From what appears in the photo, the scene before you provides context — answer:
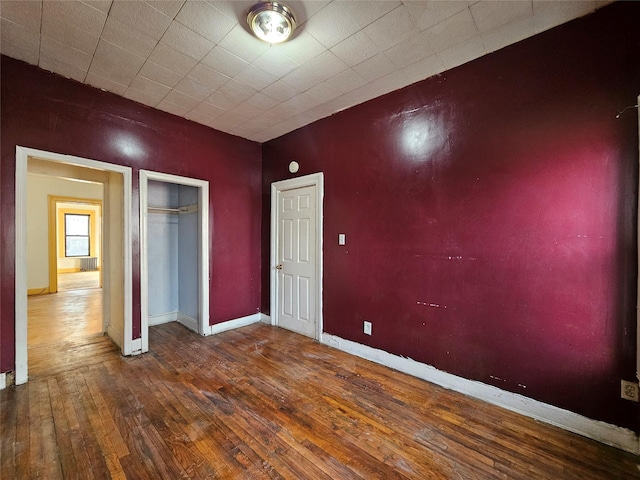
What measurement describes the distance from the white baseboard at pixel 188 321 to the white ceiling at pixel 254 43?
9.55 feet

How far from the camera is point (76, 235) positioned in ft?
34.2

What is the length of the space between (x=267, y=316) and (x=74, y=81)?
11.7 ft

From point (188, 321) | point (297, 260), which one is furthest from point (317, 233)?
point (188, 321)

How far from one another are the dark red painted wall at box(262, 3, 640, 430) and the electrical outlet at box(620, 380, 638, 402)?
0.03 m

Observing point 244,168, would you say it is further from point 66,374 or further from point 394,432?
point 394,432

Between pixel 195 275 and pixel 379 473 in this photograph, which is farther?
pixel 195 275

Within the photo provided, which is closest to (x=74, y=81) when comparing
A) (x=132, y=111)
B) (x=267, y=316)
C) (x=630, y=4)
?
(x=132, y=111)

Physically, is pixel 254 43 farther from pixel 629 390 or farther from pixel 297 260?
pixel 629 390

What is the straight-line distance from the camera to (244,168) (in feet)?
13.5

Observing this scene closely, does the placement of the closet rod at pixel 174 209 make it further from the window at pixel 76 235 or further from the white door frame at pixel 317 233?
the window at pixel 76 235

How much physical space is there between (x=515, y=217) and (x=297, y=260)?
8.37 feet

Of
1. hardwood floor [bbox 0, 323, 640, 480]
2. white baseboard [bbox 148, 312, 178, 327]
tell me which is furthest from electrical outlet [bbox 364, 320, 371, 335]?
white baseboard [bbox 148, 312, 178, 327]

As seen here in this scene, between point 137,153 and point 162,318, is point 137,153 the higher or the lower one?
the higher one

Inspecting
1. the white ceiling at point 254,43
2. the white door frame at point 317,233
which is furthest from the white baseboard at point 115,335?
the white ceiling at point 254,43
